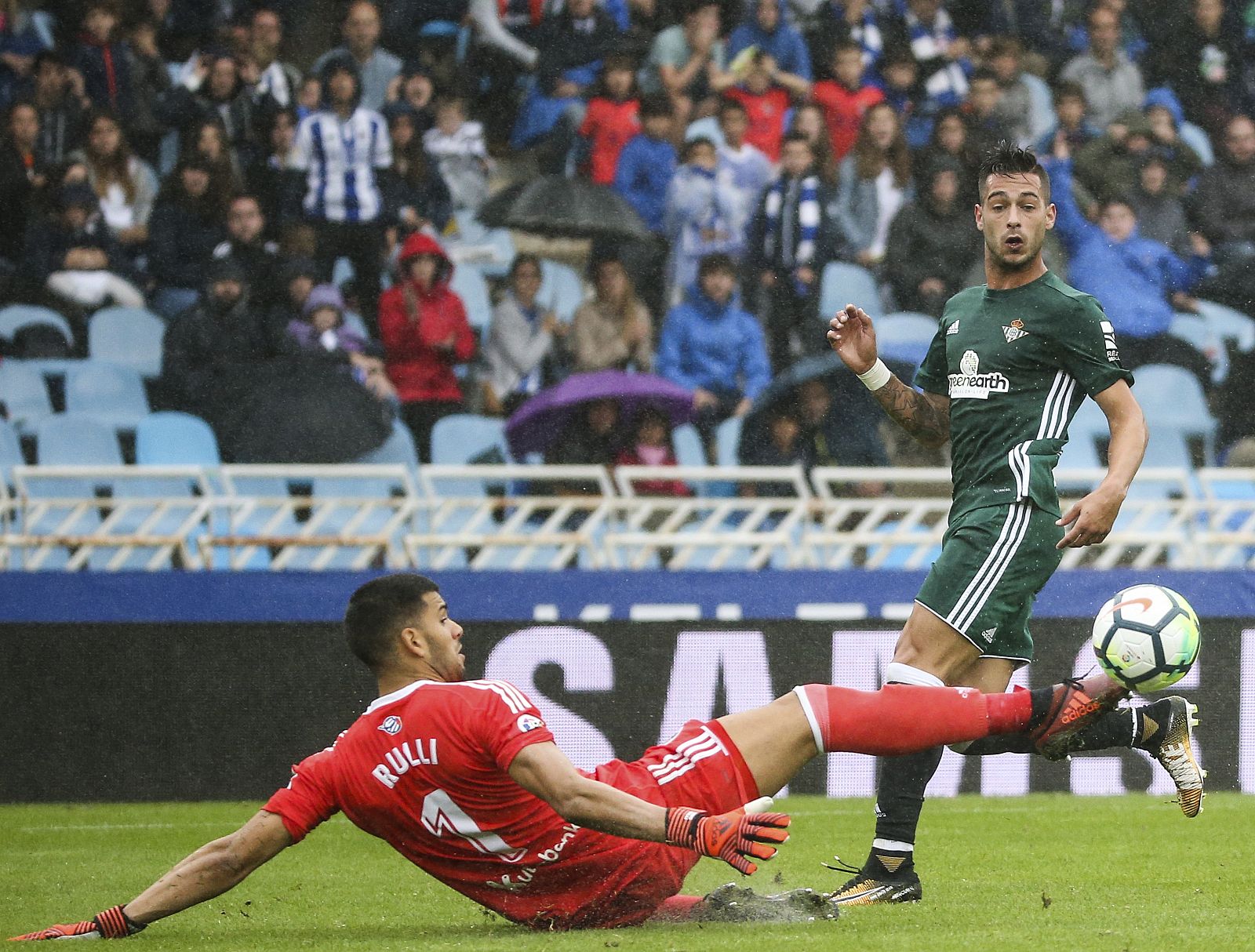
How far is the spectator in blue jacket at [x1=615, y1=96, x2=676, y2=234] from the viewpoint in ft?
42.9

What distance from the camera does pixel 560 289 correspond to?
501 inches

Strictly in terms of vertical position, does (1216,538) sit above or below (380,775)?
below

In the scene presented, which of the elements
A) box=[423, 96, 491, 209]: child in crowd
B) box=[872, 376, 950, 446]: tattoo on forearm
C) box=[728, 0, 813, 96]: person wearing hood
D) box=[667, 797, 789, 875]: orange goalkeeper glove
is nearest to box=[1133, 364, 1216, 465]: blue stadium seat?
box=[728, 0, 813, 96]: person wearing hood

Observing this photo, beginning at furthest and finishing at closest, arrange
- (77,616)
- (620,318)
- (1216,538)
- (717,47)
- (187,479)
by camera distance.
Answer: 1. (717,47)
2. (620,318)
3. (187,479)
4. (1216,538)
5. (77,616)

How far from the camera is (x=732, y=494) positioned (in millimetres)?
11781

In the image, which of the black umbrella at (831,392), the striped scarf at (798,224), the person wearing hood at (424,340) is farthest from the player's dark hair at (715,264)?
the person wearing hood at (424,340)

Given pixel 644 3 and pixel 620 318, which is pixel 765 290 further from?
pixel 644 3

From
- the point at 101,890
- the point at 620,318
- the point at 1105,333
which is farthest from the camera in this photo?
the point at 620,318

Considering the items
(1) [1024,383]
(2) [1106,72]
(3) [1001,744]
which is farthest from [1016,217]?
(2) [1106,72]

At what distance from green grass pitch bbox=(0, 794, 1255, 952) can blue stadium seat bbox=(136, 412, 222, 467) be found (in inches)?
116

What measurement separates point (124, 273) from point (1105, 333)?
887 cm

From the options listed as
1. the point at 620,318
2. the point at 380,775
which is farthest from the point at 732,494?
the point at 380,775

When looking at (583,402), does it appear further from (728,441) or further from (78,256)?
(78,256)

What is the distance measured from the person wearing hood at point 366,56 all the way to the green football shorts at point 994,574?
8.98m
